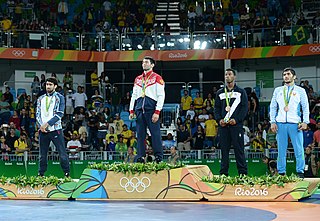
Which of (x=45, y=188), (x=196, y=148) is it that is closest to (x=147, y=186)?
(x=45, y=188)

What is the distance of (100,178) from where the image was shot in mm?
10578

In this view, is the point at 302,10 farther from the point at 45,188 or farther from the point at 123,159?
the point at 45,188

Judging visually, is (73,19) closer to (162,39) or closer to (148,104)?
(162,39)

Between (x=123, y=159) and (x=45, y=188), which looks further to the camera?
(x=123, y=159)

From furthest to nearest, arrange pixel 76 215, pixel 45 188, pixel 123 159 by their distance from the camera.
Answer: pixel 123 159
pixel 45 188
pixel 76 215

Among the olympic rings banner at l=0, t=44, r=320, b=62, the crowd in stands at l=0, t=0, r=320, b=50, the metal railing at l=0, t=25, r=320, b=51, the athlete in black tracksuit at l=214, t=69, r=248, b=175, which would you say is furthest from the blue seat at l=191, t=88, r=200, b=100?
the athlete in black tracksuit at l=214, t=69, r=248, b=175

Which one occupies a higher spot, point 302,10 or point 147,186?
point 302,10

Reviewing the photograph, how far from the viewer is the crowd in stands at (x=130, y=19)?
27125 mm

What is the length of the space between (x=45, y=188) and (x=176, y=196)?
235 centimetres

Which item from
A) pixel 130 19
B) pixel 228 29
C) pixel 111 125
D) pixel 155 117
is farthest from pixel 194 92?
pixel 155 117

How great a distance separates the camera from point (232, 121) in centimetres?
1111

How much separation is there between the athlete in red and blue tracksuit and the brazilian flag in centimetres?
1624

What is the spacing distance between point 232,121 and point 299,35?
1617cm

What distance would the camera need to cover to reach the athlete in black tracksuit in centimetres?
1120
